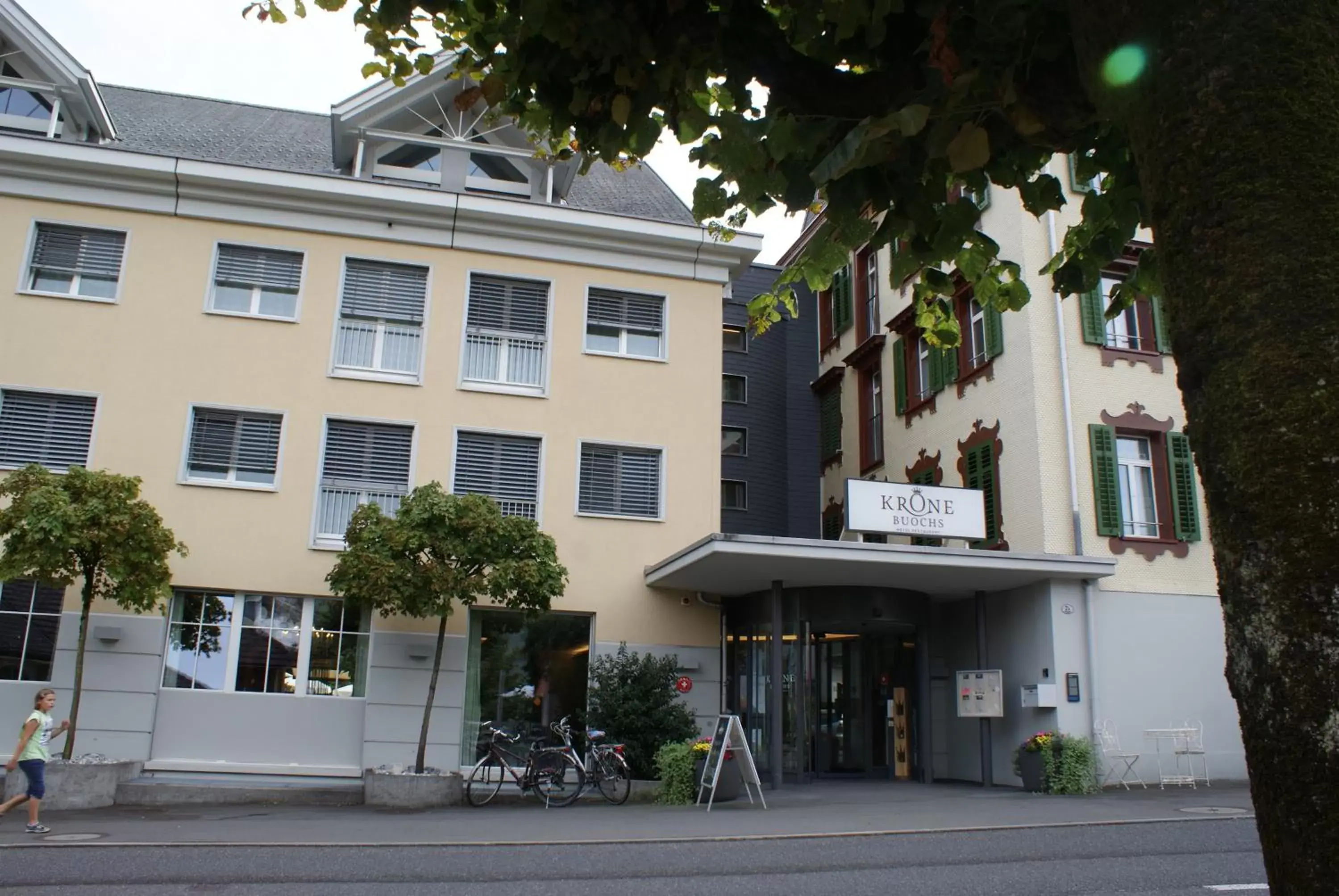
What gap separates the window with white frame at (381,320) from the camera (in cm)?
1912

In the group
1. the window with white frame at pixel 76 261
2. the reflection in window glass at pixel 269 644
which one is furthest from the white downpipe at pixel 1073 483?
the window with white frame at pixel 76 261

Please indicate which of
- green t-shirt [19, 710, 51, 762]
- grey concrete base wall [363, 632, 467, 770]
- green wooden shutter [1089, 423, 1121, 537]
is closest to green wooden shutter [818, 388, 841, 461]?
green wooden shutter [1089, 423, 1121, 537]

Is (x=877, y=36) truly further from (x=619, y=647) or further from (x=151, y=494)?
(x=151, y=494)

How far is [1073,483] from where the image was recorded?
62.3 ft

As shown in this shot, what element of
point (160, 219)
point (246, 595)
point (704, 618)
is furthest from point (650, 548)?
point (160, 219)

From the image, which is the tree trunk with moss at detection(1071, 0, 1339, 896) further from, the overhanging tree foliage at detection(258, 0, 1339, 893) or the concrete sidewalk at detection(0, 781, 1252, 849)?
the concrete sidewalk at detection(0, 781, 1252, 849)

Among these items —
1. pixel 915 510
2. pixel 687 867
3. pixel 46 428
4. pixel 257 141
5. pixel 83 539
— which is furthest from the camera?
pixel 257 141

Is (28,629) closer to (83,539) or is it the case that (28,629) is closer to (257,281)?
(83,539)

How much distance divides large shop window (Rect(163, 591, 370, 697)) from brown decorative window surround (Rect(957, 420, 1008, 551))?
10830mm

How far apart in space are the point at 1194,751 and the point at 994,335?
7801mm

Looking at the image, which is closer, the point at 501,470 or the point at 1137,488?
the point at 501,470

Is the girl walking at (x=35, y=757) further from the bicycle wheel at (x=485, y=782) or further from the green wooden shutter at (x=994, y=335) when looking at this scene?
the green wooden shutter at (x=994, y=335)

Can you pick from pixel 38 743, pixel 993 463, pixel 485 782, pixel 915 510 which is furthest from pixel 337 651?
pixel 993 463

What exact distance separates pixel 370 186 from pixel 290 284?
215cm
